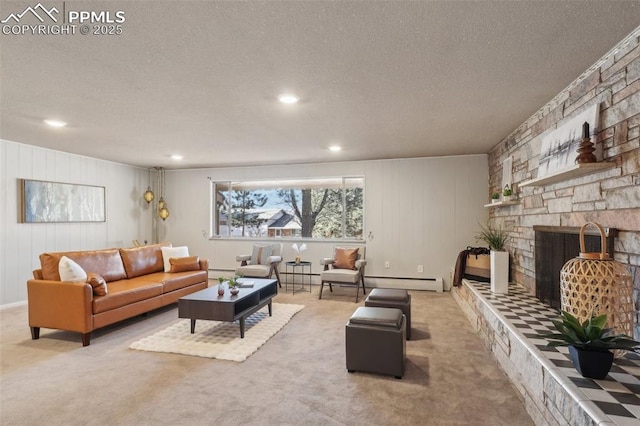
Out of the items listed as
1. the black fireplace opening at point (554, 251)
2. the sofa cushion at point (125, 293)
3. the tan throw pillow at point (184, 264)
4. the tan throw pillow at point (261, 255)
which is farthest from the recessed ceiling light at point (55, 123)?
the black fireplace opening at point (554, 251)

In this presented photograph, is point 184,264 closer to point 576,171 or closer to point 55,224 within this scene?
point 55,224

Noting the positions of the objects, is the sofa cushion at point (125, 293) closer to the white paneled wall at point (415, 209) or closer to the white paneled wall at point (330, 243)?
the white paneled wall at point (330, 243)

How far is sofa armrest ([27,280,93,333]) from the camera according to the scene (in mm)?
3273

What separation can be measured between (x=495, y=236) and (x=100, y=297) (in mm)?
4754

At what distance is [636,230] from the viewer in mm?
1996

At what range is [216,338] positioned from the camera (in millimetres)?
3449

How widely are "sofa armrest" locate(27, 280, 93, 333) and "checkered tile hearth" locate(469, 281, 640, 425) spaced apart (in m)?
3.92

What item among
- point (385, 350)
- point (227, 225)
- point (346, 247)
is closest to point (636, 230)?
point (385, 350)

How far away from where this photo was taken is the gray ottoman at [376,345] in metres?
2.56

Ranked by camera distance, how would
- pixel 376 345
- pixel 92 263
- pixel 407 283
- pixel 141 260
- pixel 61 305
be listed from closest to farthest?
pixel 376 345 → pixel 61 305 → pixel 92 263 → pixel 141 260 → pixel 407 283

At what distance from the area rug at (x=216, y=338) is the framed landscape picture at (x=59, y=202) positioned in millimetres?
3096

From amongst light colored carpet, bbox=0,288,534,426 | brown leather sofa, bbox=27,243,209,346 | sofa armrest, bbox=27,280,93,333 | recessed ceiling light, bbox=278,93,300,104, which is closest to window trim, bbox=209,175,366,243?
brown leather sofa, bbox=27,243,209,346

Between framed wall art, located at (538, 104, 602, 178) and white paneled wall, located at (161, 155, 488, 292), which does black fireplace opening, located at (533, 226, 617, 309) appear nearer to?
framed wall art, located at (538, 104, 602, 178)

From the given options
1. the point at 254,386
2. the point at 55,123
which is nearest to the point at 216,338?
the point at 254,386
